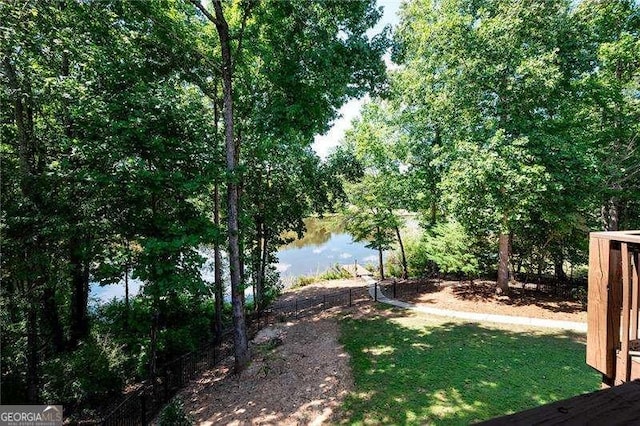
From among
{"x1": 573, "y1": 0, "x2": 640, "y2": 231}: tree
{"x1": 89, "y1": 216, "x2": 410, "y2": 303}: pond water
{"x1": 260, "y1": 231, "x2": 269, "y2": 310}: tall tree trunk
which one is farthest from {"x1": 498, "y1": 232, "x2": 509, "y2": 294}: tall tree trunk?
{"x1": 260, "y1": 231, "x2": 269, "y2": 310}: tall tree trunk

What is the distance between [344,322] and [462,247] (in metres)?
6.59

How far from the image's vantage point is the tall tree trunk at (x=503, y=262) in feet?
44.8

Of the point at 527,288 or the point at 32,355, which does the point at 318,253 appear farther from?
the point at 32,355

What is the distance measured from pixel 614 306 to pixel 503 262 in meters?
13.1

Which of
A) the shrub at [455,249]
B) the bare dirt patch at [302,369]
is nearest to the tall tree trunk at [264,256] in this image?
the bare dirt patch at [302,369]

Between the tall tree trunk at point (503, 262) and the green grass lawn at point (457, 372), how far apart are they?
→ 12.5 feet

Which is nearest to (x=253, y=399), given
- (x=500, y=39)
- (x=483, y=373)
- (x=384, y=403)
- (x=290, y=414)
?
(x=290, y=414)

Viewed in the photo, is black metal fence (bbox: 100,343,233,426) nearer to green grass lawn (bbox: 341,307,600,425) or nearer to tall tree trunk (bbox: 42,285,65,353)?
tall tree trunk (bbox: 42,285,65,353)

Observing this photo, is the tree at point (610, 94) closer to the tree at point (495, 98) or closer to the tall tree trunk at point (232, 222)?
the tree at point (495, 98)

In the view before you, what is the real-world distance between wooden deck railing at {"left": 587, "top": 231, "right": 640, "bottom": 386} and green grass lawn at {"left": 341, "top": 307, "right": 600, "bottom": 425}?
14.9 ft

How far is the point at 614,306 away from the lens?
Result: 94.5 inches

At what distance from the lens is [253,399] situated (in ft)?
25.1

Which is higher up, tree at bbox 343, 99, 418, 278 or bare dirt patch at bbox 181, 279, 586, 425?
tree at bbox 343, 99, 418, 278

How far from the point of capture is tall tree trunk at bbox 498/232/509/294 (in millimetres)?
13656
